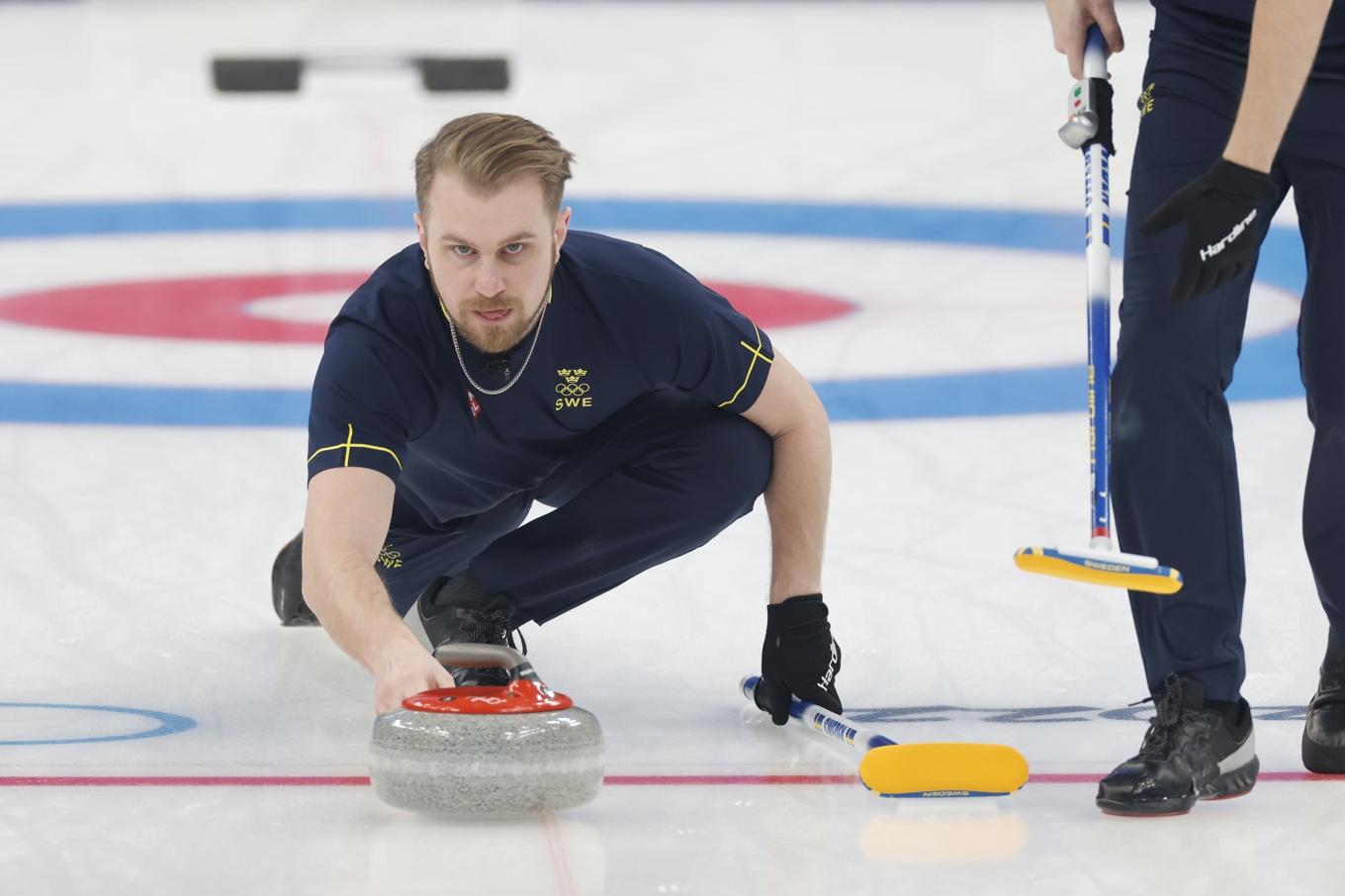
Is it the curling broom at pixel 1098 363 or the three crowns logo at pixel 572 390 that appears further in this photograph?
the three crowns logo at pixel 572 390

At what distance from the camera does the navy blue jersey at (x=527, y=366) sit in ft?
8.79

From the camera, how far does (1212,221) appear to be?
233 centimetres

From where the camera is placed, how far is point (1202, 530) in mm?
2477

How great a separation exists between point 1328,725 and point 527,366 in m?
1.17

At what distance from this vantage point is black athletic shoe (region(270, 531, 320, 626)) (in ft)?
11.2

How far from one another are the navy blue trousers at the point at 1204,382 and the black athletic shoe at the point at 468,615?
1.01 meters

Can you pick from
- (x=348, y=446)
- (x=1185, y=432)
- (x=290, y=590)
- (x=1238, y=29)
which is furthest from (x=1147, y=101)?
(x=290, y=590)

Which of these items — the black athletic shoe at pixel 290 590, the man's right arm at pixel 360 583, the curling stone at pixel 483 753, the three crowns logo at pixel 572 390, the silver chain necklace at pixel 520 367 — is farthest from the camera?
the black athletic shoe at pixel 290 590

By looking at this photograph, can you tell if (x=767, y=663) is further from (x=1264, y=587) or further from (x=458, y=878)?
(x=1264, y=587)

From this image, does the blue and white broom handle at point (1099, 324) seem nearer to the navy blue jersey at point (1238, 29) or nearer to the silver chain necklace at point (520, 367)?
the navy blue jersey at point (1238, 29)

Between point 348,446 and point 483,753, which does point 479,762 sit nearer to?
point 483,753

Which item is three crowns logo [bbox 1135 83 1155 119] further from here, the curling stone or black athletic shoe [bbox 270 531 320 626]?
black athletic shoe [bbox 270 531 320 626]

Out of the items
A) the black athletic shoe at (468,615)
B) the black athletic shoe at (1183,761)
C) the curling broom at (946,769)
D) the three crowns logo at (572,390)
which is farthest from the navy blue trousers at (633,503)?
the black athletic shoe at (1183,761)

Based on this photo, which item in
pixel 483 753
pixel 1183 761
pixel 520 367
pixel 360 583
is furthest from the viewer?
pixel 520 367
